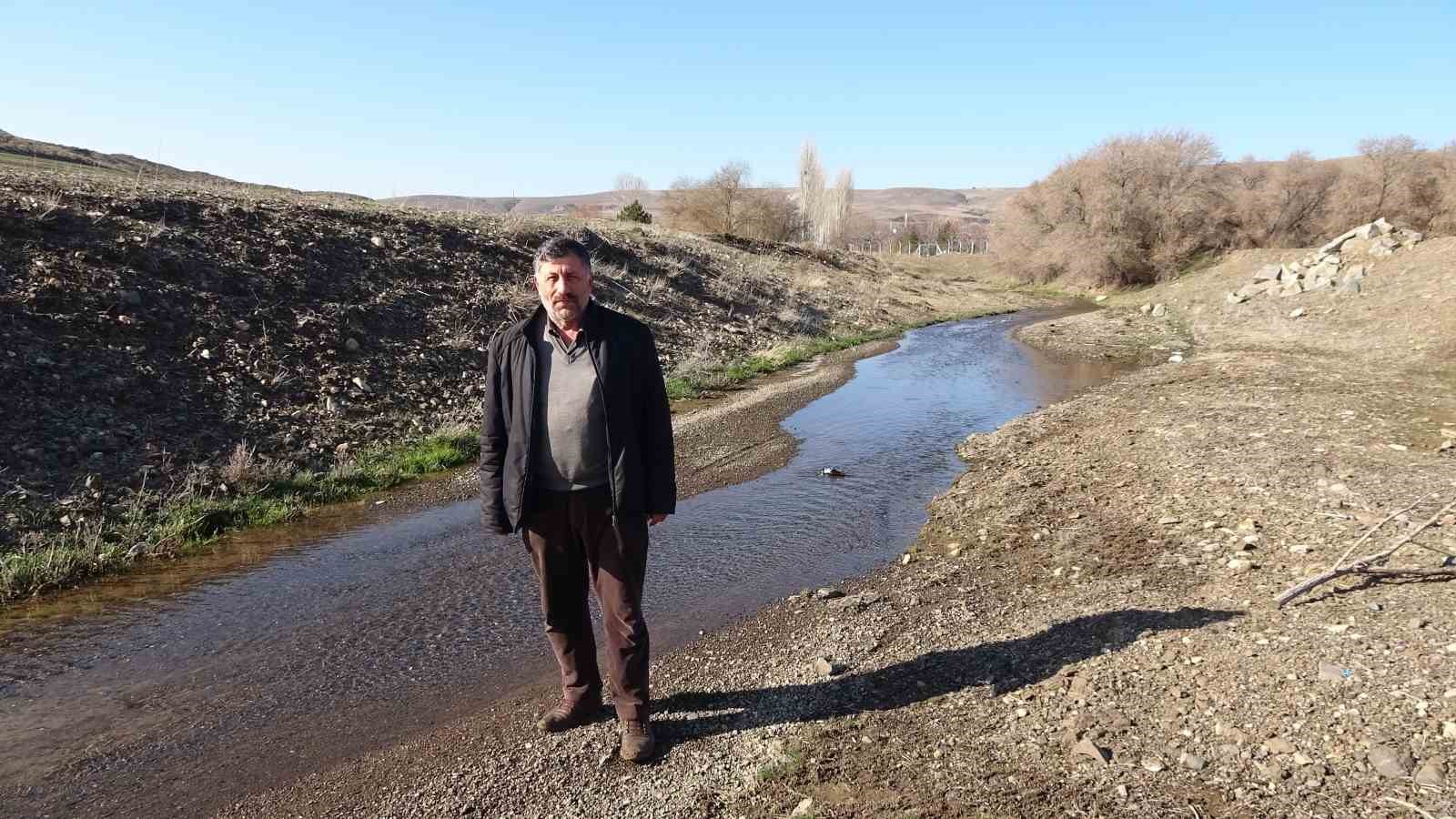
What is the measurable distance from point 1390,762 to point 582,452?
11.3ft

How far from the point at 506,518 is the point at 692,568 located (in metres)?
3.12

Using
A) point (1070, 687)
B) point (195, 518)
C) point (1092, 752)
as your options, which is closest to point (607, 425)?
point (1092, 752)

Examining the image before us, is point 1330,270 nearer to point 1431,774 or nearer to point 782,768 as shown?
point 1431,774

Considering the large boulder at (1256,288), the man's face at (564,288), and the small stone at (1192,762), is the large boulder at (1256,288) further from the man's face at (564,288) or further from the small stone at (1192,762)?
the man's face at (564,288)

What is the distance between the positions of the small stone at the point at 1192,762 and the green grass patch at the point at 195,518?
7.65 m

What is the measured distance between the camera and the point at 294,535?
758cm

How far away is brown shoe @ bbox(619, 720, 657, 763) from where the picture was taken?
3.69 m

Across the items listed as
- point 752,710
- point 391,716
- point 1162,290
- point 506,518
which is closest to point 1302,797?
point 752,710

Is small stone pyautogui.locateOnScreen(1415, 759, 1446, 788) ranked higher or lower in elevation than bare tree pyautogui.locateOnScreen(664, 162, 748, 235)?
lower

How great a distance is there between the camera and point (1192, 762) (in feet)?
10.8

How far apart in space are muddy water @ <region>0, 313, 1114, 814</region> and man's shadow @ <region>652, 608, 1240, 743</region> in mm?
1117

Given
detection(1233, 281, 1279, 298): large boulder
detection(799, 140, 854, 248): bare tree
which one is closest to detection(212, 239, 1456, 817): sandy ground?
detection(1233, 281, 1279, 298): large boulder

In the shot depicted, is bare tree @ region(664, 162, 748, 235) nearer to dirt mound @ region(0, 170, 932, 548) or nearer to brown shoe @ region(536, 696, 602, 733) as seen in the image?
dirt mound @ region(0, 170, 932, 548)

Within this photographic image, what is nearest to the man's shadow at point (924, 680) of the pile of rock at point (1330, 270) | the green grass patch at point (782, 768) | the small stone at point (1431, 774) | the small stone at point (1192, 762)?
the green grass patch at point (782, 768)
